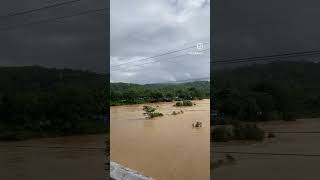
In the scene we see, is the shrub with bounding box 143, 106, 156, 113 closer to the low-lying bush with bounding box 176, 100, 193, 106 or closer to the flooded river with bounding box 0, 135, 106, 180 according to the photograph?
the low-lying bush with bounding box 176, 100, 193, 106

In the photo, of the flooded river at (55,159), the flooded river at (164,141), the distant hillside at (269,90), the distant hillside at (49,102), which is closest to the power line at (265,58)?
the distant hillside at (269,90)

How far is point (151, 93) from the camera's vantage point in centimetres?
978

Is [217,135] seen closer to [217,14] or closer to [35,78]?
[217,14]

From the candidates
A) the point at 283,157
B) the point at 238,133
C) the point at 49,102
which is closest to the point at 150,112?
the point at 49,102

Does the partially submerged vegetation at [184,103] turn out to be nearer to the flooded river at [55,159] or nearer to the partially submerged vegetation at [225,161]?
the flooded river at [55,159]

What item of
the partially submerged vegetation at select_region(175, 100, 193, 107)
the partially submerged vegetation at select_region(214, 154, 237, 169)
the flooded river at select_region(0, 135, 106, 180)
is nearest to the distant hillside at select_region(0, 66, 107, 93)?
the flooded river at select_region(0, 135, 106, 180)

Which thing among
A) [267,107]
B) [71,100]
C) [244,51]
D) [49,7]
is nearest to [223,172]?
[267,107]

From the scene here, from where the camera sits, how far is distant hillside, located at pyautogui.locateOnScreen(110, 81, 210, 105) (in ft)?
29.0

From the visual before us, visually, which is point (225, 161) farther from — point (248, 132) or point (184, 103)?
point (184, 103)

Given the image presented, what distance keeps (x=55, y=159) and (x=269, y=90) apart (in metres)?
2.10

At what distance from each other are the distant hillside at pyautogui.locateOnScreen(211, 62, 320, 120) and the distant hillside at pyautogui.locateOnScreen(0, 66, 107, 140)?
117 cm

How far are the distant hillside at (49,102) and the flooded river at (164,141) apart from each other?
3.02 metres

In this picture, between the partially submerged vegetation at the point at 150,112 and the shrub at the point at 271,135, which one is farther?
the partially submerged vegetation at the point at 150,112

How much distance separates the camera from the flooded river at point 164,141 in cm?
799
